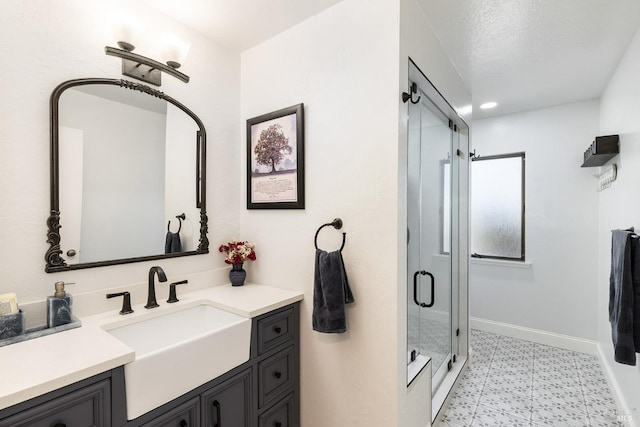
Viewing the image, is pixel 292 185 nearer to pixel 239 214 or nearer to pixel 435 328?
pixel 239 214

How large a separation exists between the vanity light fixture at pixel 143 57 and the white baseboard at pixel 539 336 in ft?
12.8

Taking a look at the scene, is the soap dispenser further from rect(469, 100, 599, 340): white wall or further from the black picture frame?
rect(469, 100, 599, 340): white wall

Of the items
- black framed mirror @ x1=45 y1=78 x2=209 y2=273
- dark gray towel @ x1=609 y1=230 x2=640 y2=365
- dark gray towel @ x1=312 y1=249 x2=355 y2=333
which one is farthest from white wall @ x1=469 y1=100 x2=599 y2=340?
black framed mirror @ x1=45 y1=78 x2=209 y2=273

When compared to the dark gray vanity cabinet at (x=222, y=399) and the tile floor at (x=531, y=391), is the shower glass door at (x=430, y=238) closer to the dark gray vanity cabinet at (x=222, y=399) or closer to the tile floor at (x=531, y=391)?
the tile floor at (x=531, y=391)

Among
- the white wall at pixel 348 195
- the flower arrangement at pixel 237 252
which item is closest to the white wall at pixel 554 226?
the white wall at pixel 348 195

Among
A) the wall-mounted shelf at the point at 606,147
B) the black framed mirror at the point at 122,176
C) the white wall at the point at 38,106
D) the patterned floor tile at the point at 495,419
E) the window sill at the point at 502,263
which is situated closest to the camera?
the white wall at the point at 38,106

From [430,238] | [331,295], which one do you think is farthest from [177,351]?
[430,238]

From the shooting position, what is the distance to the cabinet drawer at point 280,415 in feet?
5.09

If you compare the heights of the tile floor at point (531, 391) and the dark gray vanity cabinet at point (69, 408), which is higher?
the dark gray vanity cabinet at point (69, 408)

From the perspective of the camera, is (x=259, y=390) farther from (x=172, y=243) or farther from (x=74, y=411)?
(x=172, y=243)

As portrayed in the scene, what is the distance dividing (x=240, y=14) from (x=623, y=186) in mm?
2776

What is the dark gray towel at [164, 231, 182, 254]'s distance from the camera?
176 centimetres

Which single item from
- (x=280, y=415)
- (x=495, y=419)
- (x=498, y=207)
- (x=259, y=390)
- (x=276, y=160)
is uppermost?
(x=276, y=160)

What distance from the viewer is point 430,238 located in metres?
2.20
